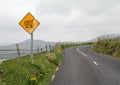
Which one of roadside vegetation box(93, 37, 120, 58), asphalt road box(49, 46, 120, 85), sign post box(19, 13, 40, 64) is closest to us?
asphalt road box(49, 46, 120, 85)

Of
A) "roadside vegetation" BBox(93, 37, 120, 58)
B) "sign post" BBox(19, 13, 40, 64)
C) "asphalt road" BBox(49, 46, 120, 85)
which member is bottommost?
"asphalt road" BBox(49, 46, 120, 85)

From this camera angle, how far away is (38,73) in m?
14.6

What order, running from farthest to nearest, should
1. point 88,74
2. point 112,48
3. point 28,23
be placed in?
point 112,48 < point 28,23 < point 88,74

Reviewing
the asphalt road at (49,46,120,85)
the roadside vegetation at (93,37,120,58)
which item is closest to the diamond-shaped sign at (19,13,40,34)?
the asphalt road at (49,46,120,85)

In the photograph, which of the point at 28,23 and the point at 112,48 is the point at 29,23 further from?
the point at 112,48

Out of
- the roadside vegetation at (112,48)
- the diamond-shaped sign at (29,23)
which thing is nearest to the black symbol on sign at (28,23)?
the diamond-shaped sign at (29,23)

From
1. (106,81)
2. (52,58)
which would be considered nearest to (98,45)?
(52,58)

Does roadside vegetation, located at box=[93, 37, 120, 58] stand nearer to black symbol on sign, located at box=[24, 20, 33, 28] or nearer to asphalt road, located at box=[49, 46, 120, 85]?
asphalt road, located at box=[49, 46, 120, 85]

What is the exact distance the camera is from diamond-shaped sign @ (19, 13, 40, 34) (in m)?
16.9

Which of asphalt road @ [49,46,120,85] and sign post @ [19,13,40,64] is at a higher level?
sign post @ [19,13,40,64]

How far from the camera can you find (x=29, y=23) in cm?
1695

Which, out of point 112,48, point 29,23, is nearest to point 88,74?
point 29,23

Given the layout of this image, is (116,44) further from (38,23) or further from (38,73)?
(38,73)

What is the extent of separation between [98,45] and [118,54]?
13.7 m
